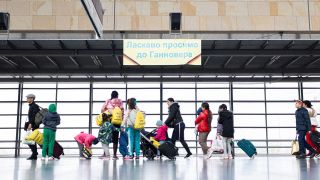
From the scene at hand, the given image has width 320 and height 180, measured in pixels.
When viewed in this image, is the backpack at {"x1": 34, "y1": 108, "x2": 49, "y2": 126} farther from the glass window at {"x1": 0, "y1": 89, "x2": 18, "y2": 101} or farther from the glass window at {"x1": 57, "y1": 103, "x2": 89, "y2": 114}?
the glass window at {"x1": 0, "y1": 89, "x2": 18, "y2": 101}

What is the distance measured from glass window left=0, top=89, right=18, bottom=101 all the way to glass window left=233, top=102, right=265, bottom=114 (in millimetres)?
13096

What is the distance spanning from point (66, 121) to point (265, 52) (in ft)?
41.7

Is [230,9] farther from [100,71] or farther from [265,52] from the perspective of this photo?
[100,71]

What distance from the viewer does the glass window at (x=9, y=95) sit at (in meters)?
23.9

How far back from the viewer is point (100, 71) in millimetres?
19656

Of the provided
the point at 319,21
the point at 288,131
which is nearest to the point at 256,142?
the point at 288,131

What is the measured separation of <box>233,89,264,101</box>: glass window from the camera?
24109 millimetres

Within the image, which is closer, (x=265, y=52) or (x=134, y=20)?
(x=265, y=52)

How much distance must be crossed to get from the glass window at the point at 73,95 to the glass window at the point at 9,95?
103 inches

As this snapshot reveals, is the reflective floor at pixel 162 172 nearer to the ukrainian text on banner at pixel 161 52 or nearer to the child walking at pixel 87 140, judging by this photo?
the child walking at pixel 87 140

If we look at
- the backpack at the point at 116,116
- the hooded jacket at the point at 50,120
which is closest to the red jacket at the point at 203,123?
the backpack at the point at 116,116

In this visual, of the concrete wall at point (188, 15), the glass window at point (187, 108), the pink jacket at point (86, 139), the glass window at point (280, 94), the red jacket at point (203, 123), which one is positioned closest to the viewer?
the red jacket at point (203, 123)

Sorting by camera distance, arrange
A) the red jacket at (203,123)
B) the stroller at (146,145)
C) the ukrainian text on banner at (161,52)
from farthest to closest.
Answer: the ukrainian text on banner at (161,52) → the stroller at (146,145) → the red jacket at (203,123)

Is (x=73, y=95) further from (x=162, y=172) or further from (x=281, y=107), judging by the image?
(x=162, y=172)
